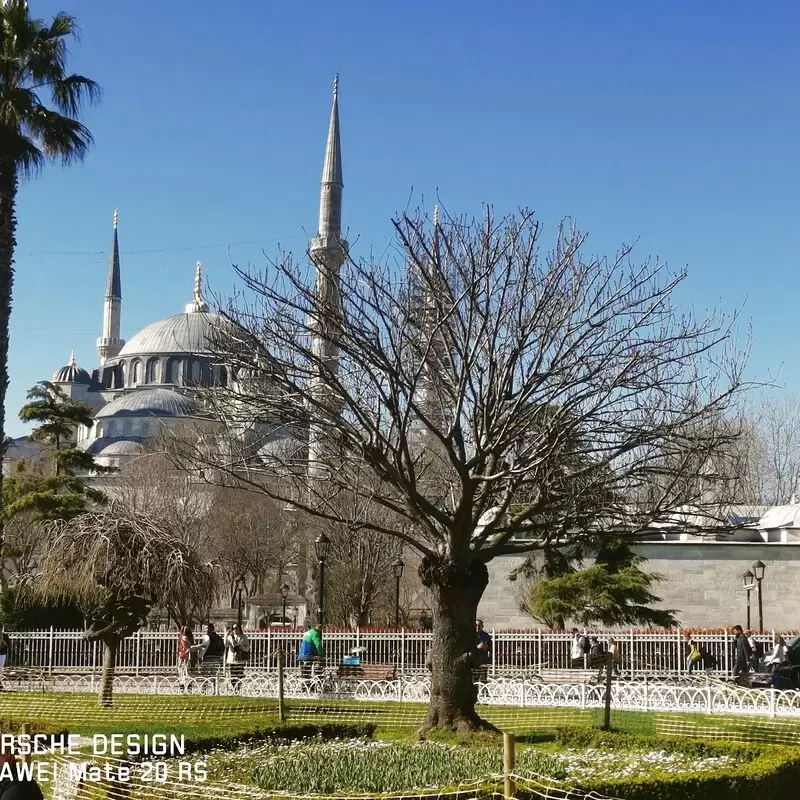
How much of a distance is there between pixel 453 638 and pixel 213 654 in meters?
9.59

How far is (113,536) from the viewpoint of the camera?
17.0m

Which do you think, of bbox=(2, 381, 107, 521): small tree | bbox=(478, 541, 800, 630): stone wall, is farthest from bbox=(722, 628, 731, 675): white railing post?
bbox=(2, 381, 107, 521): small tree

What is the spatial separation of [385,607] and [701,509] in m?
24.3

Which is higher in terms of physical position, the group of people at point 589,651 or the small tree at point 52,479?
the small tree at point 52,479

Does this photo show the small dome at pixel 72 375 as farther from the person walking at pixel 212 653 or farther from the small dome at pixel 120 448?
the person walking at pixel 212 653

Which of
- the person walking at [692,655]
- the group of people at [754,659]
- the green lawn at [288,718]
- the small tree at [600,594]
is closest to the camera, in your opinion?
the green lawn at [288,718]

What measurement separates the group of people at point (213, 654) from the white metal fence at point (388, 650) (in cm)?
40

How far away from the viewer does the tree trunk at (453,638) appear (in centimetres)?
1204

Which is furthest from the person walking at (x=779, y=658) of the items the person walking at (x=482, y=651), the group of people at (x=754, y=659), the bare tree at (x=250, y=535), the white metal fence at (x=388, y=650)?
the bare tree at (x=250, y=535)

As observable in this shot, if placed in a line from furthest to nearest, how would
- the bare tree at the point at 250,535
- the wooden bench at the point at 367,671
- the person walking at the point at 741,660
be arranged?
Result: the bare tree at the point at 250,535, the wooden bench at the point at 367,671, the person walking at the point at 741,660

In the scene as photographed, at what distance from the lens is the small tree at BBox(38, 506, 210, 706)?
659 inches

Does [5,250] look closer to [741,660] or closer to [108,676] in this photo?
[108,676]

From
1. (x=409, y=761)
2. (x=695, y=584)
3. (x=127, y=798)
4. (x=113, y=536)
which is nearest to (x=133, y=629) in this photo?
(x=113, y=536)

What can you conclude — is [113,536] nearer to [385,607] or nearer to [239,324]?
[239,324]
